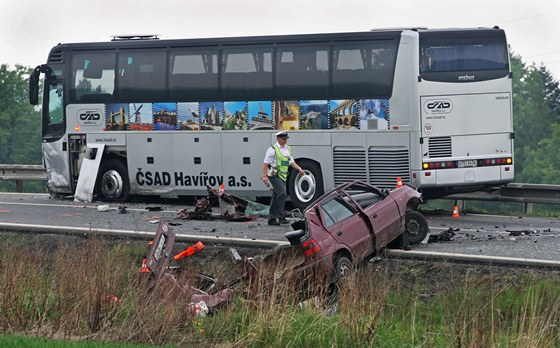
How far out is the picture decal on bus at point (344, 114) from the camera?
25.5 metres

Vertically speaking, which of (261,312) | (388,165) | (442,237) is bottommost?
(261,312)

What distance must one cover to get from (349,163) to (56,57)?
8379 mm

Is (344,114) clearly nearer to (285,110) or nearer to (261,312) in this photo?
(285,110)

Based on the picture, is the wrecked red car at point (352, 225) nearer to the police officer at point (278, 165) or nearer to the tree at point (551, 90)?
the police officer at point (278, 165)

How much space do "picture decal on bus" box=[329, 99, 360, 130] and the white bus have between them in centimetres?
3

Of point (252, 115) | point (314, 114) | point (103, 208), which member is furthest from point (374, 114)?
point (103, 208)

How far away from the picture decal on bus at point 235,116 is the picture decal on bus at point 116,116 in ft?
8.90

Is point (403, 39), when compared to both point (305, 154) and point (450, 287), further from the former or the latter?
point (450, 287)

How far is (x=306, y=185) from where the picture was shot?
2619cm

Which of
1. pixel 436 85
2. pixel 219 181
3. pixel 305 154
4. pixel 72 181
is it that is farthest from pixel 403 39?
pixel 72 181

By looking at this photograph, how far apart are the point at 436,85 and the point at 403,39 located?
3.88ft

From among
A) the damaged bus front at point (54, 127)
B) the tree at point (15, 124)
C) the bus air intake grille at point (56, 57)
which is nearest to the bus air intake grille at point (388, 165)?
the damaged bus front at point (54, 127)

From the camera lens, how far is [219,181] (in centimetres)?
2753

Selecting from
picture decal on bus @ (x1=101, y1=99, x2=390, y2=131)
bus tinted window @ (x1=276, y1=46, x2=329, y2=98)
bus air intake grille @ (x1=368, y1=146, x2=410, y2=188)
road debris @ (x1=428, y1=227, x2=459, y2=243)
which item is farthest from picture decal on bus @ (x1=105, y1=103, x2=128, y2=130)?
road debris @ (x1=428, y1=227, x2=459, y2=243)
